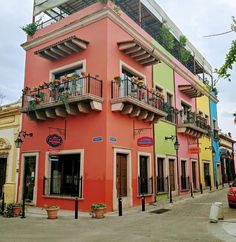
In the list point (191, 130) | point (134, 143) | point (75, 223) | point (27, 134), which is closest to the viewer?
point (75, 223)

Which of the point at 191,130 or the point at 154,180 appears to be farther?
the point at 191,130

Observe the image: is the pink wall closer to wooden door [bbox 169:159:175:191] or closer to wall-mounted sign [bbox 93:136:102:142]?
wooden door [bbox 169:159:175:191]

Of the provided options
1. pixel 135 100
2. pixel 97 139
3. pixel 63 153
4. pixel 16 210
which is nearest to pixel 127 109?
pixel 135 100

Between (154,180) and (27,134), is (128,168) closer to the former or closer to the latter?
(154,180)

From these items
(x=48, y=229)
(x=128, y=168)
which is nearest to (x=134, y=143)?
(x=128, y=168)

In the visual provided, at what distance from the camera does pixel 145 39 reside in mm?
16859

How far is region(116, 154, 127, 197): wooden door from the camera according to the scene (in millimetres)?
13219

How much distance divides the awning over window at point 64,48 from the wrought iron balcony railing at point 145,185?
291 inches

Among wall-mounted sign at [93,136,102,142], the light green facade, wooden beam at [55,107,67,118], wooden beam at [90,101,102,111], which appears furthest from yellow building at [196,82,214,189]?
wooden beam at [55,107,67,118]

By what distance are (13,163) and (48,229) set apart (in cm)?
826

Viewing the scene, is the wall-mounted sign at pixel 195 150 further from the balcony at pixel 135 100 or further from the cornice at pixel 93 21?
the balcony at pixel 135 100

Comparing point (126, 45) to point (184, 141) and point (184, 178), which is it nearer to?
point (184, 141)

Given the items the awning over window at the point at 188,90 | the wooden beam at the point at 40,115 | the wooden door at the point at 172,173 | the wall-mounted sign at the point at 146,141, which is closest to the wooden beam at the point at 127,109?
the wall-mounted sign at the point at 146,141

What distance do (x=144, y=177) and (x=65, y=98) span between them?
611 cm
